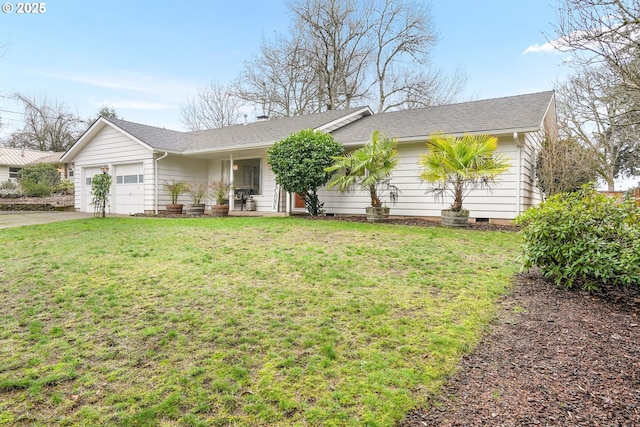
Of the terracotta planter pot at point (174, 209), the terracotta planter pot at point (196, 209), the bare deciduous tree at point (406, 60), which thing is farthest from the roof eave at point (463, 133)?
the bare deciduous tree at point (406, 60)

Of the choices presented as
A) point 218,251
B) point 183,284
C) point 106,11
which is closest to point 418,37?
point 106,11

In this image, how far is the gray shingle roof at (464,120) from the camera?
936cm

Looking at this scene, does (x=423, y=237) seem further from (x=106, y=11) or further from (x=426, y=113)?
(x=106, y=11)

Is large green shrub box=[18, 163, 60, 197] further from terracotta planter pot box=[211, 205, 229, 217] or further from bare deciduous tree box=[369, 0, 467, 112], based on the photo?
bare deciduous tree box=[369, 0, 467, 112]

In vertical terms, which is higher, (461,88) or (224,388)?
(461,88)

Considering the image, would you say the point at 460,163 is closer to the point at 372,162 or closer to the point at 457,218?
the point at 457,218

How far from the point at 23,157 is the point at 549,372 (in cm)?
3512

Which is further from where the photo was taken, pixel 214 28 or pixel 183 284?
pixel 214 28

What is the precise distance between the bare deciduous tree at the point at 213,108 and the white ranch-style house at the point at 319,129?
1016 cm

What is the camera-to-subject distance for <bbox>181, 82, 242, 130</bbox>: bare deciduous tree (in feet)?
87.3

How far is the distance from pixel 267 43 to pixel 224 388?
2395cm

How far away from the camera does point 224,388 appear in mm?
2350

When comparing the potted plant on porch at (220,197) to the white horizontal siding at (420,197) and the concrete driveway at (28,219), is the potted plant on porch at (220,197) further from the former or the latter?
the concrete driveway at (28,219)

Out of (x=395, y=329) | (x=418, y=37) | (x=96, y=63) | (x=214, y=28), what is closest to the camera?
(x=395, y=329)
